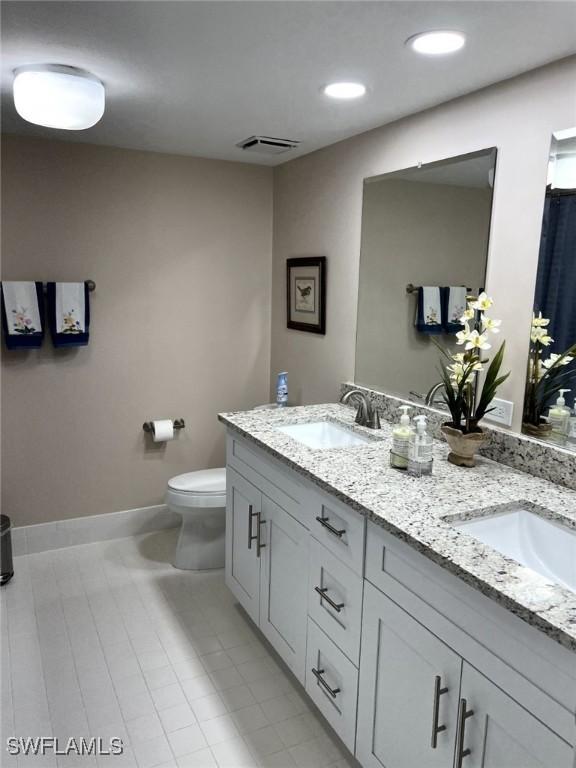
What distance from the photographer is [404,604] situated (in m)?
1.49

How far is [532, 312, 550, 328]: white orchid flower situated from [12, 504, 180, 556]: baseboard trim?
2401mm

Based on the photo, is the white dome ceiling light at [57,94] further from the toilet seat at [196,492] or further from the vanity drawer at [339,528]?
the toilet seat at [196,492]

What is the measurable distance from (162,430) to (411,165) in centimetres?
193

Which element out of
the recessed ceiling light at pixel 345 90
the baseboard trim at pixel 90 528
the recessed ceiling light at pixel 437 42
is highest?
the recessed ceiling light at pixel 437 42

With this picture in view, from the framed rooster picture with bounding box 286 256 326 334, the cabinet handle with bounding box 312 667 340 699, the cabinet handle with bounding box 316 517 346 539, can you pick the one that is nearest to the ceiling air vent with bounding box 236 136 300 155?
the framed rooster picture with bounding box 286 256 326 334

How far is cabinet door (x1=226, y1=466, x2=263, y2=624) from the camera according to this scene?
2.37 meters

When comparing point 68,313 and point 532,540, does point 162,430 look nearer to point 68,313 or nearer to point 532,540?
point 68,313

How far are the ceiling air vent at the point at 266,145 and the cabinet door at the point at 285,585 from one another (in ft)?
5.53

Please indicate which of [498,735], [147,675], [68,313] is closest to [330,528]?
[498,735]

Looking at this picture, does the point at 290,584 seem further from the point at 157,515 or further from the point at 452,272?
the point at 157,515

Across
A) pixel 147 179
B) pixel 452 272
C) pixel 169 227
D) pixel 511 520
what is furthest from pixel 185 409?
pixel 511 520

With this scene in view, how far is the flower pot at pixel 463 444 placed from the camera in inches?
75.2

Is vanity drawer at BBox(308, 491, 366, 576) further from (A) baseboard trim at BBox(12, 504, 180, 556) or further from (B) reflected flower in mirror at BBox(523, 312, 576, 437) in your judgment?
(A) baseboard trim at BBox(12, 504, 180, 556)

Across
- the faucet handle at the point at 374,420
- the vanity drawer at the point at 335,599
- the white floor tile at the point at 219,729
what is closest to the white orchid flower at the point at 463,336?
the faucet handle at the point at 374,420
